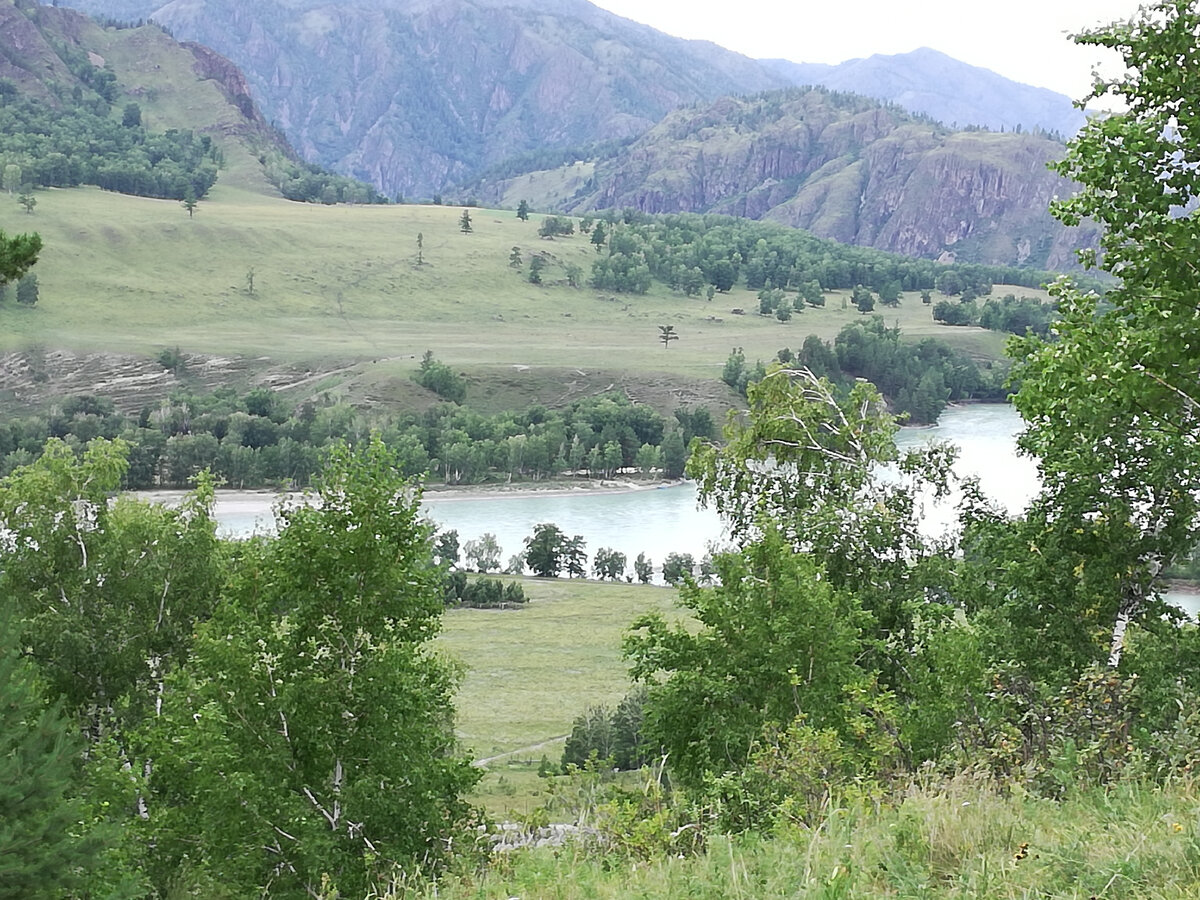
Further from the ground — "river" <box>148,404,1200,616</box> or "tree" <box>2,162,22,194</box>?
"tree" <box>2,162,22,194</box>

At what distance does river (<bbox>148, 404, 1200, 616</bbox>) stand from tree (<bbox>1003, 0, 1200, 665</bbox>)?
57408 millimetres

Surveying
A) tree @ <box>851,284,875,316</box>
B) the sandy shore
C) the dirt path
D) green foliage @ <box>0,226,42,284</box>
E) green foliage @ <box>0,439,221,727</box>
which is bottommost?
the sandy shore

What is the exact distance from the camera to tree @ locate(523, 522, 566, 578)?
256 feet

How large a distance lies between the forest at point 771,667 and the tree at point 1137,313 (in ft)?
0.10

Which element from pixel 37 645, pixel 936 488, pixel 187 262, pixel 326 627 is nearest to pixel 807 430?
Result: pixel 936 488

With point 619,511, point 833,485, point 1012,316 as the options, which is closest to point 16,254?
point 833,485

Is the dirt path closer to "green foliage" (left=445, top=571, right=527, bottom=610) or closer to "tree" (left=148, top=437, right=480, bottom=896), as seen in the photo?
"green foliage" (left=445, top=571, right=527, bottom=610)

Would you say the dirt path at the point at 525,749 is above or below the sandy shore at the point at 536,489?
above

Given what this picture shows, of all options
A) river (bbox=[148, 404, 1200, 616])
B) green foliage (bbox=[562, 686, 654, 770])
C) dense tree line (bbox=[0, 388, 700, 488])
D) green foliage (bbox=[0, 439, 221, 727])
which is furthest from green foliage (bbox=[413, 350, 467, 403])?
green foliage (bbox=[0, 439, 221, 727])

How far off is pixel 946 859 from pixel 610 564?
7113 centimetres

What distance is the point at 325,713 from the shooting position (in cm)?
985

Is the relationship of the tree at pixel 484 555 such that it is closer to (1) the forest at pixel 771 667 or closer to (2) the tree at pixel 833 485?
(1) the forest at pixel 771 667

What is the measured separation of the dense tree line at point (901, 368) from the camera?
431ft

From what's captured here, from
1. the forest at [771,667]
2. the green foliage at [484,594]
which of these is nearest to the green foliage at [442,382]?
the green foliage at [484,594]
